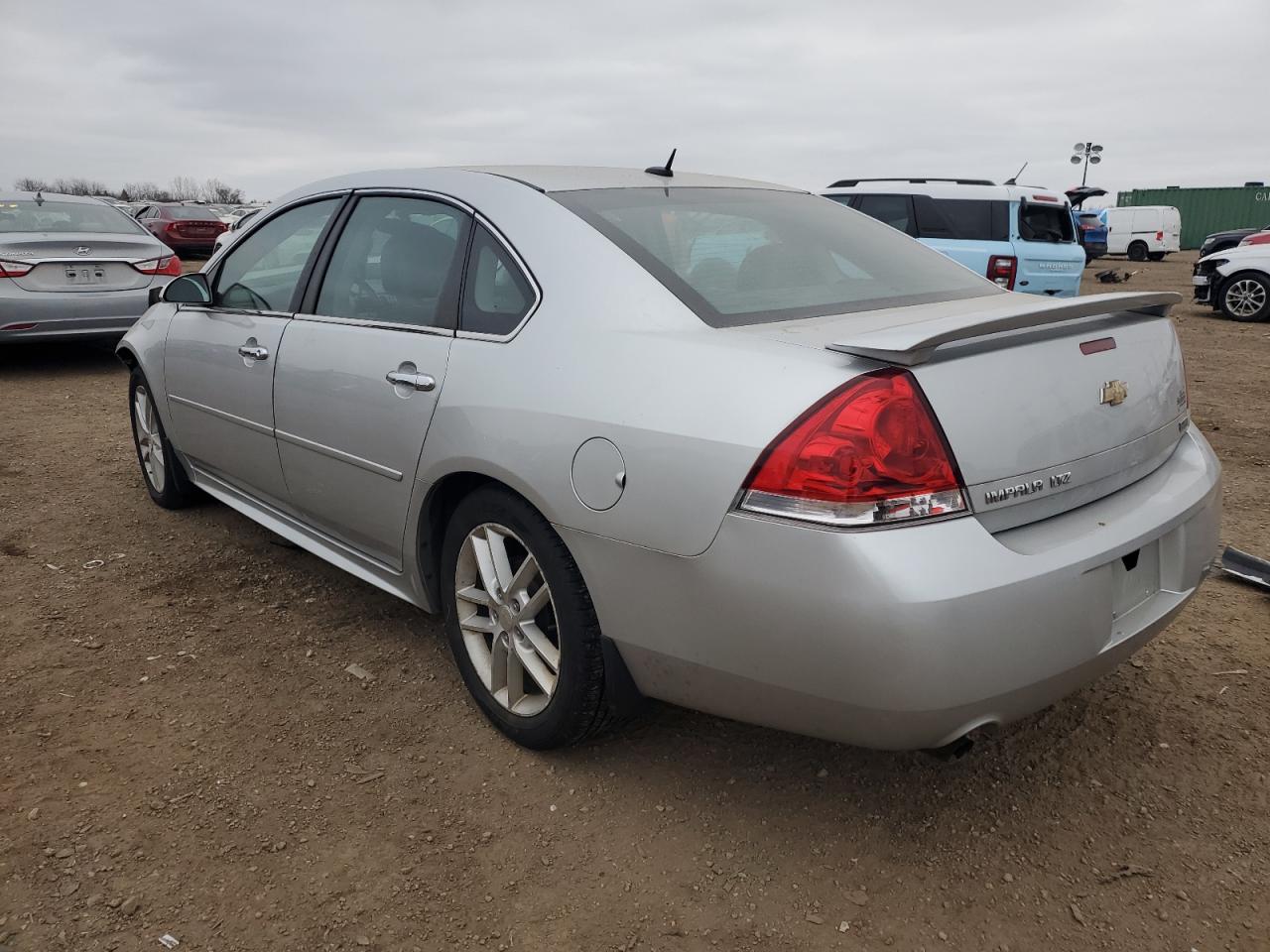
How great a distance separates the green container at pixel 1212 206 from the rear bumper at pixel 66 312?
143 feet

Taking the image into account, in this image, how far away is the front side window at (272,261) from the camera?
3387 mm

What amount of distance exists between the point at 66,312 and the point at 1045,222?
9536mm

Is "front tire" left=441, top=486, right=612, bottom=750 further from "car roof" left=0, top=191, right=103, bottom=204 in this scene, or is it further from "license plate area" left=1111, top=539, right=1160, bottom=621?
"car roof" left=0, top=191, right=103, bottom=204

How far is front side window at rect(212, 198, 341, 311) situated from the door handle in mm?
853

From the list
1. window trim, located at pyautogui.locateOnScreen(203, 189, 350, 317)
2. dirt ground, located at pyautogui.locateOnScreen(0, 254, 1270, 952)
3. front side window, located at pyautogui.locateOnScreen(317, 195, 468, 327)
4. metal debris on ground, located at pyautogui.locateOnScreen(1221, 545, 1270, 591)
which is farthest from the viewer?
metal debris on ground, located at pyautogui.locateOnScreen(1221, 545, 1270, 591)

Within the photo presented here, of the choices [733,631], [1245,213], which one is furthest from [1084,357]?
[1245,213]

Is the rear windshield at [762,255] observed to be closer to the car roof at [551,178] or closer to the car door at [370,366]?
the car roof at [551,178]

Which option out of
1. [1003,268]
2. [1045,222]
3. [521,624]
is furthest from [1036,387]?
[1045,222]

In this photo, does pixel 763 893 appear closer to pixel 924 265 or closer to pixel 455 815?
pixel 455 815

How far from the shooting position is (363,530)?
3012 millimetres

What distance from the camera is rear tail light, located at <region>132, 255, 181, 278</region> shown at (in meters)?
8.43

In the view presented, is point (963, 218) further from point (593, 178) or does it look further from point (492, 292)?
point (492, 292)

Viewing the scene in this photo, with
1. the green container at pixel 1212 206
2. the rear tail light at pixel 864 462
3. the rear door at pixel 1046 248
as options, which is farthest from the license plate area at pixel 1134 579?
the green container at pixel 1212 206

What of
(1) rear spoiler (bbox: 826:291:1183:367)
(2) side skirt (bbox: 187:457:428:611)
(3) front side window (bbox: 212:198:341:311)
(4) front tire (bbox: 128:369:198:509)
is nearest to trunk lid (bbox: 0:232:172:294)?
(4) front tire (bbox: 128:369:198:509)
